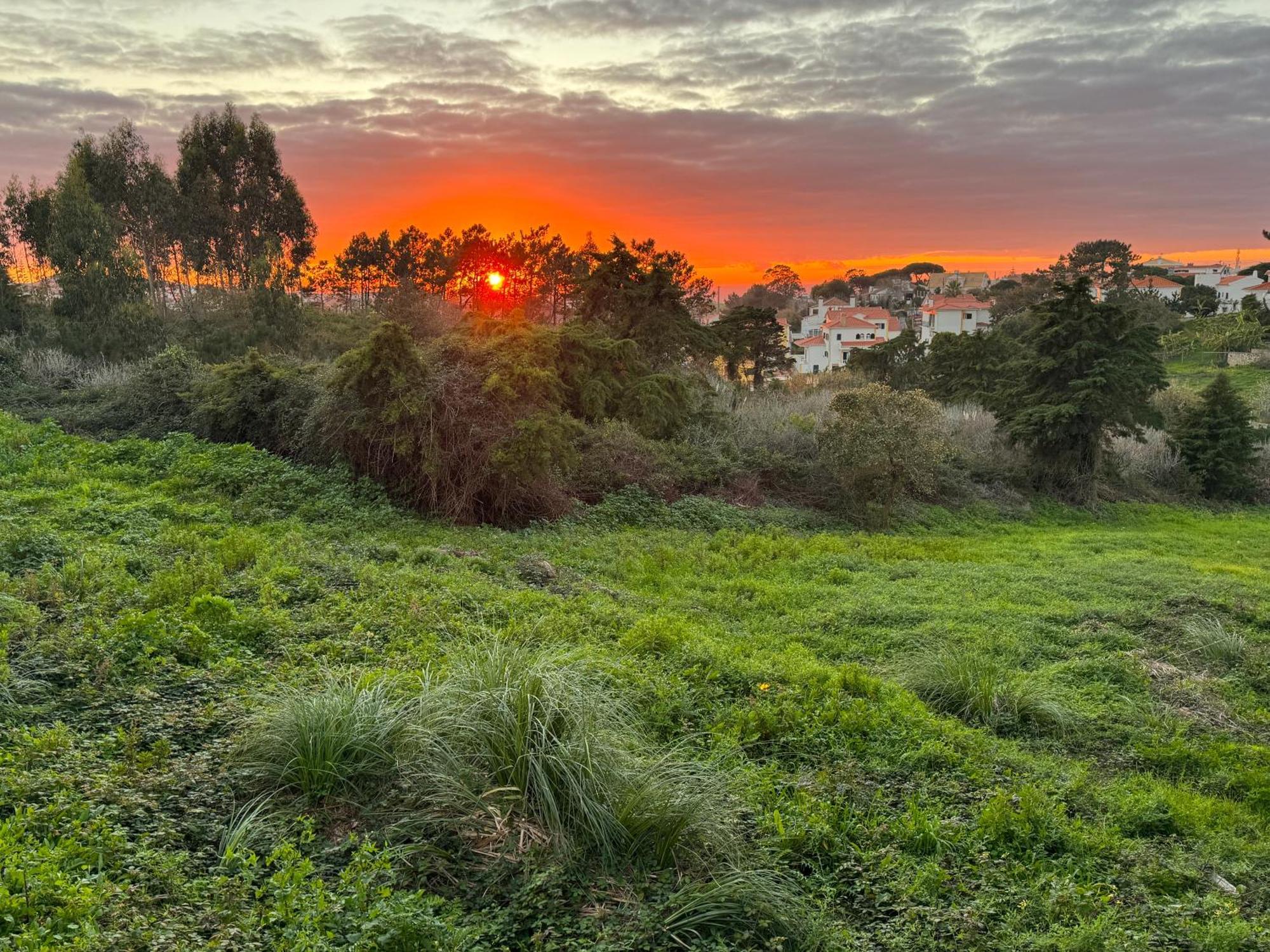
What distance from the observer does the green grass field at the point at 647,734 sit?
9.73ft

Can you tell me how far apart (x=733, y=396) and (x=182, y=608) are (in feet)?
70.1

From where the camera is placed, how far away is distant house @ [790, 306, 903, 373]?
65188 millimetres

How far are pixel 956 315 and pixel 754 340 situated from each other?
36788 millimetres

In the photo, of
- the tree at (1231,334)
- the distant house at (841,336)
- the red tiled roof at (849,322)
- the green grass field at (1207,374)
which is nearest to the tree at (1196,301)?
the tree at (1231,334)

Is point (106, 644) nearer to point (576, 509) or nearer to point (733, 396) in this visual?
point (576, 509)

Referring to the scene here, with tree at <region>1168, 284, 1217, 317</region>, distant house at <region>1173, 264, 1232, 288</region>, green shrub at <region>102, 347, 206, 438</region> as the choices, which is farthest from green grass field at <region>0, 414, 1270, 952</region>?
distant house at <region>1173, 264, 1232, 288</region>

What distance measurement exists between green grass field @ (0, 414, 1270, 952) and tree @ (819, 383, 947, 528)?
600 centimetres

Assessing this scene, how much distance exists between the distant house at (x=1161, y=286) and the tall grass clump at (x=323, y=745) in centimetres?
8116

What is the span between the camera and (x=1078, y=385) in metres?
20.6

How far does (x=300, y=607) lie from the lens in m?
6.16

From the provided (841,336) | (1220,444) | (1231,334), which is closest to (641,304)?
(1220,444)

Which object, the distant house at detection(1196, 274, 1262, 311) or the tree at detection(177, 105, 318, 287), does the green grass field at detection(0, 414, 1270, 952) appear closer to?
the tree at detection(177, 105, 318, 287)

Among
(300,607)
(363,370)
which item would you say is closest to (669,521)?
(363,370)

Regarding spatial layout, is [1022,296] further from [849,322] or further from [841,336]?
[841,336]
